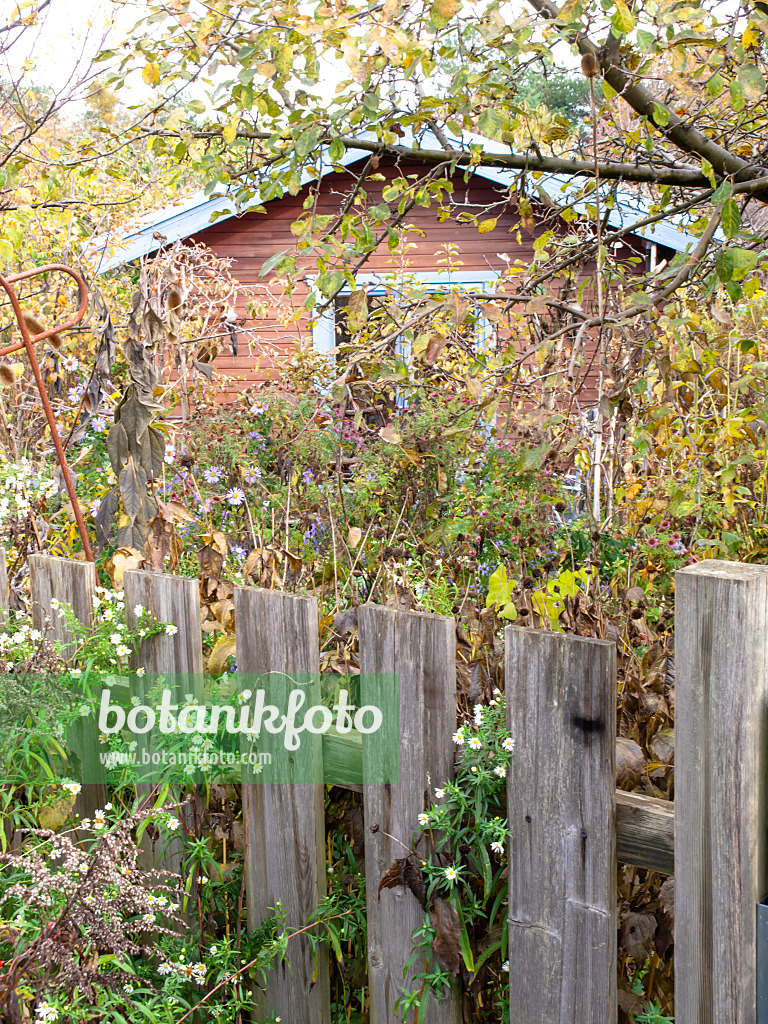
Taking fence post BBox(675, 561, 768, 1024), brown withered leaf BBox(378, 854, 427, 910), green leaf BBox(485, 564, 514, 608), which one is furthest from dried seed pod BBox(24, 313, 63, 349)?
fence post BBox(675, 561, 768, 1024)

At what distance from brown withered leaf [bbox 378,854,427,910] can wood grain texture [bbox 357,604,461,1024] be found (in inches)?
1.1

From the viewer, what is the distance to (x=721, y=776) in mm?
1113

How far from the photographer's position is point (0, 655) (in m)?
2.02

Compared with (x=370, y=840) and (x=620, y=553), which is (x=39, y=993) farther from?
(x=620, y=553)

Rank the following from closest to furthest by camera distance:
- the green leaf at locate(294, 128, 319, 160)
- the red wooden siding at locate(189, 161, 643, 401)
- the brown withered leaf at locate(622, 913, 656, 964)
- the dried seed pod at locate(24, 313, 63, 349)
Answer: the brown withered leaf at locate(622, 913, 656, 964)
the green leaf at locate(294, 128, 319, 160)
the dried seed pod at locate(24, 313, 63, 349)
the red wooden siding at locate(189, 161, 643, 401)

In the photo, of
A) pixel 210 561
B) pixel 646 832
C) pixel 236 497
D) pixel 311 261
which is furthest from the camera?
pixel 311 261

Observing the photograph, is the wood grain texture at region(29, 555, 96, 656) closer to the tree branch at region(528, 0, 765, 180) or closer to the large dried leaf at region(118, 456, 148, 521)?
the large dried leaf at region(118, 456, 148, 521)

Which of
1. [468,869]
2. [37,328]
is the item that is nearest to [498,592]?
[468,869]

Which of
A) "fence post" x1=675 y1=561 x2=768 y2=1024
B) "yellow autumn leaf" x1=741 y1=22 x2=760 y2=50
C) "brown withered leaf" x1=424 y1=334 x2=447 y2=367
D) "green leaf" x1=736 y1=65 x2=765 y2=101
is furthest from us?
"brown withered leaf" x1=424 y1=334 x2=447 y2=367

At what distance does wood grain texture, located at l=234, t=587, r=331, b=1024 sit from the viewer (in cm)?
164

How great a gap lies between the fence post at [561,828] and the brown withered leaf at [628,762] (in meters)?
0.15

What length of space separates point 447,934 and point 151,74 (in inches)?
90.3

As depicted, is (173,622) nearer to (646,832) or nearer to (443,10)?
(646,832)

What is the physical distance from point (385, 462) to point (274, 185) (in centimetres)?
112
